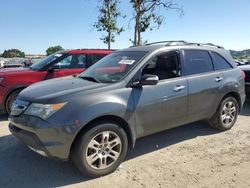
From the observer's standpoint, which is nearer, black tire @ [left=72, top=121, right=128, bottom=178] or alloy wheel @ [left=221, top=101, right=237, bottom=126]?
black tire @ [left=72, top=121, right=128, bottom=178]

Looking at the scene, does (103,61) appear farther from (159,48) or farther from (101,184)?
(101,184)

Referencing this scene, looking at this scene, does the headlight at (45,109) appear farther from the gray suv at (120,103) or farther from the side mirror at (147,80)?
the side mirror at (147,80)

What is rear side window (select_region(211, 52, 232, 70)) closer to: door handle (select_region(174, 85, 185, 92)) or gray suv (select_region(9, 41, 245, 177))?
gray suv (select_region(9, 41, 245, 177))

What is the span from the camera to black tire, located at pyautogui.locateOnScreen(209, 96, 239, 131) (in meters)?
5.12

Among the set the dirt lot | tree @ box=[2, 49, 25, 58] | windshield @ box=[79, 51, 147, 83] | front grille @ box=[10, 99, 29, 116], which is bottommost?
the dirt lot

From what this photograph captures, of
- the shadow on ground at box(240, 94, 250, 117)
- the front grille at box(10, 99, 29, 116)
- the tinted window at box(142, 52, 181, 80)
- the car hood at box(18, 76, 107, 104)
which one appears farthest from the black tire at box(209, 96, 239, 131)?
the front grille at box(10, 99, 29, 116)

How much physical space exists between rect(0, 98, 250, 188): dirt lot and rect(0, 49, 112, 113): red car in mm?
1347

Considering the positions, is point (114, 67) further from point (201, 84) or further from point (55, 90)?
point (201, 84)

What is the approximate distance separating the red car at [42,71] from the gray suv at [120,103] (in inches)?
91.5

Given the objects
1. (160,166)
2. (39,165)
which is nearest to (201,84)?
(160,166)

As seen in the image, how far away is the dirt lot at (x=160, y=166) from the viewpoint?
340 centimetres

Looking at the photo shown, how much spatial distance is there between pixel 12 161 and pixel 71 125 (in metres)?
1.45

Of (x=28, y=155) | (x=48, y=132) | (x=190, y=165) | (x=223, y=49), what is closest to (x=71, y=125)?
(x=48, y=132)

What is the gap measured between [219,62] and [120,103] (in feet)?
8.49
